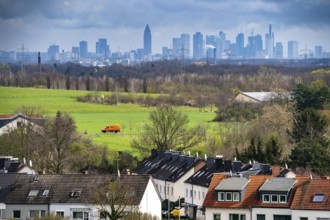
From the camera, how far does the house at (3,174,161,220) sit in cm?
5184

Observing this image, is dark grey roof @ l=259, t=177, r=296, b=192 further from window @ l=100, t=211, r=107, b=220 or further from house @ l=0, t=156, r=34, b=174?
house @ l=0, t=156, r=34, b=174

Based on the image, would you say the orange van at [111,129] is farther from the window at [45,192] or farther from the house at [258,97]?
the window at [45,192]

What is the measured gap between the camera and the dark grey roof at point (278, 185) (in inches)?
1951

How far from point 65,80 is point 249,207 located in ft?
461

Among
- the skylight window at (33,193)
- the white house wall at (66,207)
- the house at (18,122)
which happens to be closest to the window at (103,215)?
the white house wall at (66,207)

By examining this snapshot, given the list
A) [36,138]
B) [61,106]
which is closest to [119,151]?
[36,138]

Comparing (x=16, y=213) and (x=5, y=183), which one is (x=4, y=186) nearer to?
(x=5, y=183)

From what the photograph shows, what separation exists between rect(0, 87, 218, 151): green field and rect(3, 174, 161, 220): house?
3522 centimetres

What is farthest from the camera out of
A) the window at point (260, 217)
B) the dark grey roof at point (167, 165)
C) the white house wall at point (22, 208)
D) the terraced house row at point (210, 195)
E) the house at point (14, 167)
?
the dark grey roof at point (167, 165)

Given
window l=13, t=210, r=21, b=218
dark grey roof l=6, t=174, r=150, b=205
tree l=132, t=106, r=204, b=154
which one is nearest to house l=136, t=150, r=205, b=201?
tree l=132, t=106, r=204, b=154

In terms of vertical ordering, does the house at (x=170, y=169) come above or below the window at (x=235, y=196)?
below

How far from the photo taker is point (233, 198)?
166 ft

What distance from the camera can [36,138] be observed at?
254 feet

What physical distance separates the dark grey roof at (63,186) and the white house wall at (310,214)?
6.95 meters
